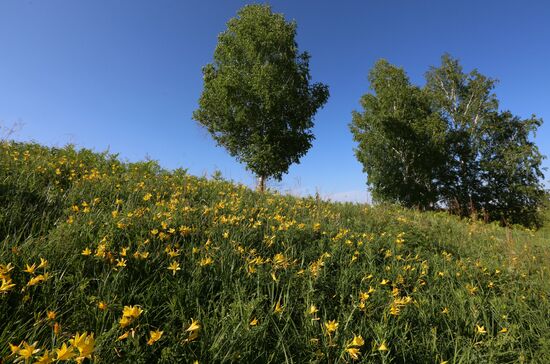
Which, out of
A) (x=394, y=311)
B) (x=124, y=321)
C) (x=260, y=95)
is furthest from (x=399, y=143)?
(x=124, y=321)

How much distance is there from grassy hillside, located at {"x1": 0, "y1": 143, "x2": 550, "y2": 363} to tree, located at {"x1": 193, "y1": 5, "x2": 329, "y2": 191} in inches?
489

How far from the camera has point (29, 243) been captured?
212 centimetres

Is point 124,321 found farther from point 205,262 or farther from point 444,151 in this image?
point 444,151

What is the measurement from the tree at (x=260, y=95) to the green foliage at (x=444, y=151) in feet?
22.9

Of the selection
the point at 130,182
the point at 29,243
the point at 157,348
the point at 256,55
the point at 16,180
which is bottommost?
the point at 157,348

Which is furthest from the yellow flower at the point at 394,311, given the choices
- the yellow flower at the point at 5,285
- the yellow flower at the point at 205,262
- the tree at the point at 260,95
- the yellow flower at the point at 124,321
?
the tree at the point at 260,95

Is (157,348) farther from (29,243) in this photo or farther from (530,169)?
(530,169)

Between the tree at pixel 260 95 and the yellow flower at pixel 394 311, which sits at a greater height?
the tree at pixel 260 95

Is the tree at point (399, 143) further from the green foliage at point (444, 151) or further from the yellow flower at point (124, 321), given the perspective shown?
the yellow flower at point (124, 321)

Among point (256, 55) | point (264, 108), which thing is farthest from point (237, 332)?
point (256, 55)

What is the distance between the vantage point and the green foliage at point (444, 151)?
2114cm

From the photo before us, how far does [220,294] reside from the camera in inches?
84.4

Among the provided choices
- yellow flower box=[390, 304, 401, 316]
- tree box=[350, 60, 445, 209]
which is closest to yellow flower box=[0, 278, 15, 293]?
yellow flower box=[390, 304, 401, 316]

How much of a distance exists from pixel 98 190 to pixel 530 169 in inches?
1111
